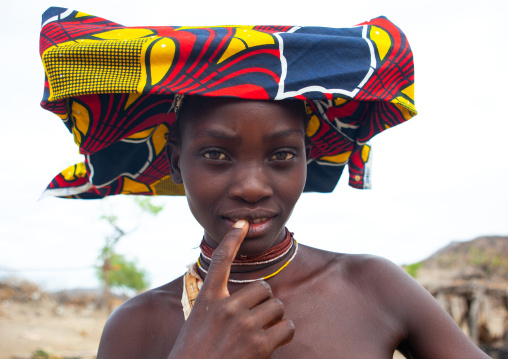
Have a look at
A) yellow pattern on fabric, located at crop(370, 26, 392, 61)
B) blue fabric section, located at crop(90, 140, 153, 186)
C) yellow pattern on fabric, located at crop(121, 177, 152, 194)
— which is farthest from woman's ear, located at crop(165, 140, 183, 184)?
yellow pattern on fabric, located at crop(370, 26, 392, 61)

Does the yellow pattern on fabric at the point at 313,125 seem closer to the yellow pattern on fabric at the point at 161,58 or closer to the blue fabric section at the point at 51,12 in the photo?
the yellow pattern on fabric at the point at 161,58

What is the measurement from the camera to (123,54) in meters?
1.36

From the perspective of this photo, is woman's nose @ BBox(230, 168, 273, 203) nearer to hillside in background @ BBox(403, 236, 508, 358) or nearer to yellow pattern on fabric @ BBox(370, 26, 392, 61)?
yellow pattern on fabric @ BBox(370, 26, 392, 61)

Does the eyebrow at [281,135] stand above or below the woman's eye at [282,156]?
above

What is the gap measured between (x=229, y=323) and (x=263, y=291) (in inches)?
4.8

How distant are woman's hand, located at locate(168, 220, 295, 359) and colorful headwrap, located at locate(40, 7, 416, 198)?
1.65ft

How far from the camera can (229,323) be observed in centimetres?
120

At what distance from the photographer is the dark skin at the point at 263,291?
1.22 meters

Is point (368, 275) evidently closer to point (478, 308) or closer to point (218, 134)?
point (218, 134)

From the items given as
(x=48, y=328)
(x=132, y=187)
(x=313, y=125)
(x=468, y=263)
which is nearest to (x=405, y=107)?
(x=313, y=125)

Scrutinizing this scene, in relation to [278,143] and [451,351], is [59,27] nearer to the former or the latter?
[278,143]

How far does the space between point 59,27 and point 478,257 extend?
20.1 m

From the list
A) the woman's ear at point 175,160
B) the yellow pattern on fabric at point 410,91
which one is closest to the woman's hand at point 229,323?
the woman's ear at point 175,160

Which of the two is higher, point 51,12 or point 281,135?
point 51,12
